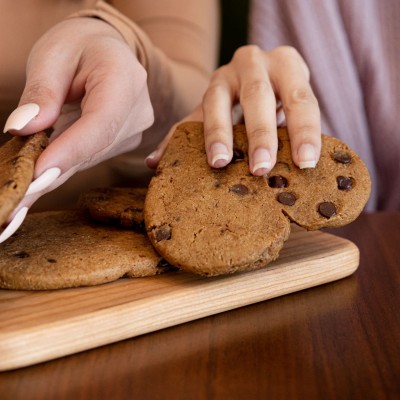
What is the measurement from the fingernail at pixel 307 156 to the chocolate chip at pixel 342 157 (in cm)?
5

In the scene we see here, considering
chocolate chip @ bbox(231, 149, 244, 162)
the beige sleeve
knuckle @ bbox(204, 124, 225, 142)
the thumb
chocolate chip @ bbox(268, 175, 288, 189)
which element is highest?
the thumb

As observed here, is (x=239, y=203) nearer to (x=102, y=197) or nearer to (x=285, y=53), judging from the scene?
(x=102, y=197)

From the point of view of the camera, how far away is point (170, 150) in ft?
2.81

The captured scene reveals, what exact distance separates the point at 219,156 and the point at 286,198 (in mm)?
109

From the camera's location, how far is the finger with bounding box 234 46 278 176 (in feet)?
2.58

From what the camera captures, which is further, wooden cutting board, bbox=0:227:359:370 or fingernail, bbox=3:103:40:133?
fingernail, bbox=3:103:40:133

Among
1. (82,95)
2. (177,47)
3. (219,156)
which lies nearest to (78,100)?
(82,95)

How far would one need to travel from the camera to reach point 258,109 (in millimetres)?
867

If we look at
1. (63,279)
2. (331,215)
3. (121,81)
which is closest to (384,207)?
(331,215)

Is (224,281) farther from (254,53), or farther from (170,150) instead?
(254,53)

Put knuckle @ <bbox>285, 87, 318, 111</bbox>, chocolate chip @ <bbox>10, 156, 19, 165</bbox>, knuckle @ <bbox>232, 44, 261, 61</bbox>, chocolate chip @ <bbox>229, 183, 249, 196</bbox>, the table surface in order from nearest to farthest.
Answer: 1. the table surface
2. chocolate chip @ <bbox>10, 156, 19, 165</bbox>
3. chocolate chip @ <bbox>229, 183, 249, 196</bbox>
4. knuckle @ <bbox>285, 87, 318, 111</bbox>
5. knuckle @ <bbox>232, 44, 261, 61</bbox>

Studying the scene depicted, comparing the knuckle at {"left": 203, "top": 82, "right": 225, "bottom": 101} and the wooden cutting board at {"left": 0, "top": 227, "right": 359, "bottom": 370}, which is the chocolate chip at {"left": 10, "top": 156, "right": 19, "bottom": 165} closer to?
the wooden cutting board at {"left": 0, "top": 227, "right": 359, "bottom": 370}

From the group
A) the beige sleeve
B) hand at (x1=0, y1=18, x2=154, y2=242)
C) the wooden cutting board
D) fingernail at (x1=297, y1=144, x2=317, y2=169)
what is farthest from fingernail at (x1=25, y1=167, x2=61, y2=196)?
the beige sleeve

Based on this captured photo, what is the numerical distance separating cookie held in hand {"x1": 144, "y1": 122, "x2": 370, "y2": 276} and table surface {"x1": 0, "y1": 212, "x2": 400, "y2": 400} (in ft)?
0.26
